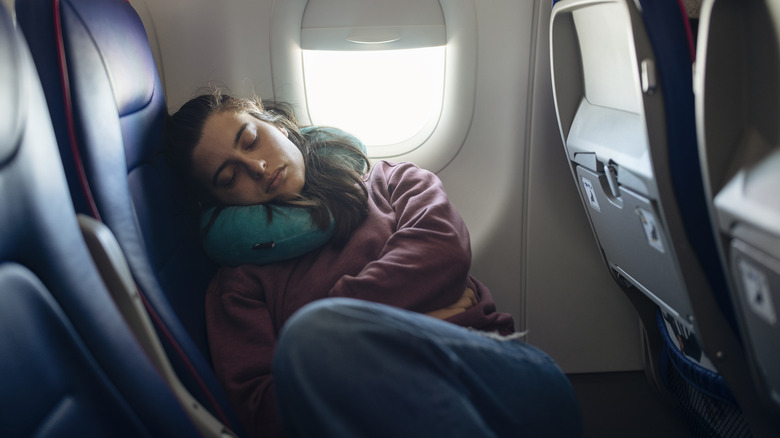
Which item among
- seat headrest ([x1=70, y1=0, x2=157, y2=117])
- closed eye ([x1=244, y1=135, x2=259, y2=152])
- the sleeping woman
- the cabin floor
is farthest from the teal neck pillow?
the cabin floor

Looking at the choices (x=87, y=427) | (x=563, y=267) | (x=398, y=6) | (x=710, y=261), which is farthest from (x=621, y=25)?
(x=87, y=427)

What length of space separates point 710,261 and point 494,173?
0.87 m

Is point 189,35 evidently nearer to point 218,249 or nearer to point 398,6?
point 398,6

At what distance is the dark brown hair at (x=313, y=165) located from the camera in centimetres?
138

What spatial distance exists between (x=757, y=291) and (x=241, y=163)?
1.04 m

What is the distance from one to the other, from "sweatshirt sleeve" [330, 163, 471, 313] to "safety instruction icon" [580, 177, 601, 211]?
421 mm

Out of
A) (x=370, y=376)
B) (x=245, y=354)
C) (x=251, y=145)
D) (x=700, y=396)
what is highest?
(x=251, y=145)

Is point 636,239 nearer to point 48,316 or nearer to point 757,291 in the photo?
point 757,291

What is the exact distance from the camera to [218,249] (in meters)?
1.33

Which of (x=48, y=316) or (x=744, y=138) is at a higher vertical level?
(x=744, y=138)

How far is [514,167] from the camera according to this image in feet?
6.35

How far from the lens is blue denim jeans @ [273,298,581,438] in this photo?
79 cm

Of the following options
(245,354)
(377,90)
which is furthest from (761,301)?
(377,90)

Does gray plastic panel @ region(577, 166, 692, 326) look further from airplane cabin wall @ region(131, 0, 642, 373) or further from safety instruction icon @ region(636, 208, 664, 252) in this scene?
airplane cabin wall @ region(131, 0, 642, 373)
